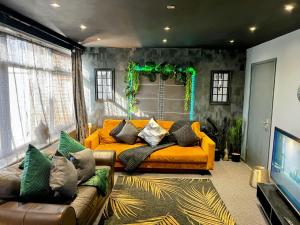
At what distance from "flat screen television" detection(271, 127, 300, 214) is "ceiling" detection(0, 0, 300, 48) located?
1384 mm

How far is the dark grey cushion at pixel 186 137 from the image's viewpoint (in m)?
4.29

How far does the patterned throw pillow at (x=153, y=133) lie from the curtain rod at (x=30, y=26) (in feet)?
7.14

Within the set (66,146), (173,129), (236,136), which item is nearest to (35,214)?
(66,146)

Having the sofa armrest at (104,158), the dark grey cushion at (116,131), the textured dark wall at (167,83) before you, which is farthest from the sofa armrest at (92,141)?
the textured dark wall at (167,83)

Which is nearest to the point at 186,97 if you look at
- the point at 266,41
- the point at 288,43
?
the point at 266,41

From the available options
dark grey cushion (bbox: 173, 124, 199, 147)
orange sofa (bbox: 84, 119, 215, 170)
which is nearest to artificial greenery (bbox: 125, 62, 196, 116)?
dark grey cushion (bbox: 173, 124, 199, 147)

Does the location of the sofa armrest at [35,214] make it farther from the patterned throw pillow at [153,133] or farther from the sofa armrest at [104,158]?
the patterned throw pillow at [153,133]

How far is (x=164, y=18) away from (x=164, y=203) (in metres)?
2.41

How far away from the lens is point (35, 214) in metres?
1.72

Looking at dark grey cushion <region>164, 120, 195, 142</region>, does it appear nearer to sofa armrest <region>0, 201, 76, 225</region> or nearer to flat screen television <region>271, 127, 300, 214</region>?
flat screen television <region>271, 127, 300, 214</region>

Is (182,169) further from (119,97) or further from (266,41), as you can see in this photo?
(266,41)

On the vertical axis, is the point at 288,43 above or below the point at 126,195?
above

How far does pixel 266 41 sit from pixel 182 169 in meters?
2.74

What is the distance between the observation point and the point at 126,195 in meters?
3.26
